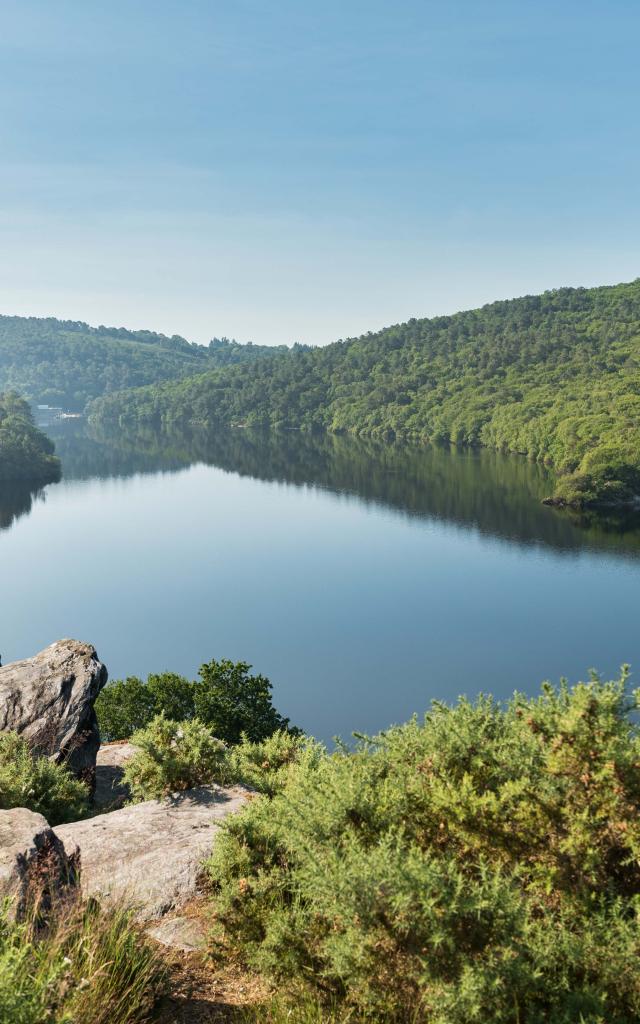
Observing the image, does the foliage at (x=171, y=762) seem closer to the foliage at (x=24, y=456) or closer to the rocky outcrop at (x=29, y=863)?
the rocky outcrop at (x=29, y=863)

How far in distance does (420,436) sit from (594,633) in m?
142

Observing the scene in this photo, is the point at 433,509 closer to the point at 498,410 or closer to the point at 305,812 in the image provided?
the point at 498,410

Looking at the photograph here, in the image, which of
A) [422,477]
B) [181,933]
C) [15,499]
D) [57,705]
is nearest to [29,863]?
[181,933]

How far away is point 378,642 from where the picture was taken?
58.1m

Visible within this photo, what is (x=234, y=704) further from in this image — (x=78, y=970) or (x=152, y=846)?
(x=78, y=970)

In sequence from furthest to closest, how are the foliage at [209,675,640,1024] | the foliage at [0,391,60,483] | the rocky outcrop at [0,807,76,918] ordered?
the foliage at [0,391,60,483]
the rocky outcrop at [0,807,76,918]
the foliage at [209,675,640,1024]

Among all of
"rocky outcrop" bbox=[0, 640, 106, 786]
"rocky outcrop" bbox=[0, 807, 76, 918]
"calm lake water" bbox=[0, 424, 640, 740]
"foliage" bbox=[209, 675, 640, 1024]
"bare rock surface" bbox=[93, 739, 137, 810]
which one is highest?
"foliage" bbox=[209, 675, 640, 1024]

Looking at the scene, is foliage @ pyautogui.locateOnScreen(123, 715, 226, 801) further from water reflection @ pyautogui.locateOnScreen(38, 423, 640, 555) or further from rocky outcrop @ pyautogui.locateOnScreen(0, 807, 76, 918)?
water reflection @ pyautogui.locateOnScreen(38, 423, 640, 555)

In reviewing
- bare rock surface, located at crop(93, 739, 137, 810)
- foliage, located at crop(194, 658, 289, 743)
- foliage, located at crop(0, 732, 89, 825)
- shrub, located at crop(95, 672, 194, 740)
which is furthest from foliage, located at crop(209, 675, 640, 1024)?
shrub, located at crop(95, 672, 194, 740)

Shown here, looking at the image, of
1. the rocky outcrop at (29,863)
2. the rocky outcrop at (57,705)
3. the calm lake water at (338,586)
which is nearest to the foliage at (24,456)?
the calm lake water at (338,586)

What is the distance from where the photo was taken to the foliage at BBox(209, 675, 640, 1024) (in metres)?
6.64

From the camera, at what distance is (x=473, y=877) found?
776 cm

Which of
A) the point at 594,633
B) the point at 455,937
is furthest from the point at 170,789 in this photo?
the point at 594,633

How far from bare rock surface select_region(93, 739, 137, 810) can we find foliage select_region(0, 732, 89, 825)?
139cm
